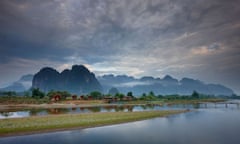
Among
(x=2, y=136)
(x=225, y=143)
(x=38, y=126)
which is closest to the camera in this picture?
(x=225, y=143)

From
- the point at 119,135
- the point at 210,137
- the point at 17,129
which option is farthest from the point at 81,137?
the point at 210,137

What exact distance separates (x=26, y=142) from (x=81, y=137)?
8.54m

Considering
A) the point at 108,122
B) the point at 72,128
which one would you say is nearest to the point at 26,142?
the point at 72,128

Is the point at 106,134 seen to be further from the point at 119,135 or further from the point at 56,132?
the point at 56,132

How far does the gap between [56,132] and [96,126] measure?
9789 millimetres

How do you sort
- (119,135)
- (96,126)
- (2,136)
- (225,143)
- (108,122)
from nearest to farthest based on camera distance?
(225,143)
(2,136)
(119,135)
(96,126)
(108,122)

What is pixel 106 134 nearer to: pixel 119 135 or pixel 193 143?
pixel 119 135

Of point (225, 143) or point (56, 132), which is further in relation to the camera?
point (56, 132)

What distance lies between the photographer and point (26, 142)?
86.0ft

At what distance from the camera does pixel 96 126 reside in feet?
130

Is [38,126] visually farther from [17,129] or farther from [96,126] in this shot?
[96,126]

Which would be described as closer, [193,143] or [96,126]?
[193,143]

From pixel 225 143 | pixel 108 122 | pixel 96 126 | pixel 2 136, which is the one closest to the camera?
pixel 225 143

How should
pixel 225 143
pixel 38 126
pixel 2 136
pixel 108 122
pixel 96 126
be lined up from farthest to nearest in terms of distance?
1. pixel 108 122
2. pixel 96 126
3. pixel 38 126
4. pixel 2 136
5. pixel 225 143
